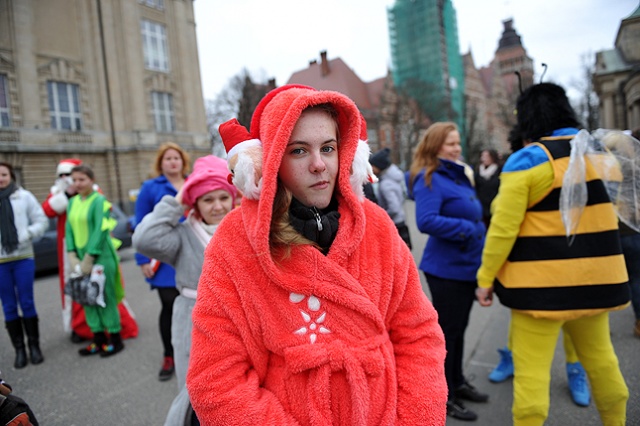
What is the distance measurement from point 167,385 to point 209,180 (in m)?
2.15

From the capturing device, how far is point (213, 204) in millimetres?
2488

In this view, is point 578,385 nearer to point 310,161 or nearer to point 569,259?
point 569,259

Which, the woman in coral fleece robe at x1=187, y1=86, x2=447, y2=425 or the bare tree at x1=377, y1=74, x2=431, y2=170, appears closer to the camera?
the woman in coral fleece robe at x1=187, y1=86, x2=447, y2=425

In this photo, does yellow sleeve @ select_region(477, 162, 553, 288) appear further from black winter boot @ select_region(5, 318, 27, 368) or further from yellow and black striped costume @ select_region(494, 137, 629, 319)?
black winter boot @ select_region(5, 318, 27, 368)

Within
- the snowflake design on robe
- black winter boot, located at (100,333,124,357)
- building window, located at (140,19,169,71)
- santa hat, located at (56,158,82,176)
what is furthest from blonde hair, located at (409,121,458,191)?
building window, located at (140,19,169,71)

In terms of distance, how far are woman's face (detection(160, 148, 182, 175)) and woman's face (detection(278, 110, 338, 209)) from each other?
270 centimetres

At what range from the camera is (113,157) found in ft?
72.0

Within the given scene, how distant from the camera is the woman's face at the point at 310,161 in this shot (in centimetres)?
131

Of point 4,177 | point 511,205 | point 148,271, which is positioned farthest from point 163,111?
point 511,205

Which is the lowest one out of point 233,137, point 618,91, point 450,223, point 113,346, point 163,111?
point 113,346

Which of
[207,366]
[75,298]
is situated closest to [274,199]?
[207,366]

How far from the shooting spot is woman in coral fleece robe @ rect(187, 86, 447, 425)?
1.24 meters

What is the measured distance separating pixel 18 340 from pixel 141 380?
154 cm

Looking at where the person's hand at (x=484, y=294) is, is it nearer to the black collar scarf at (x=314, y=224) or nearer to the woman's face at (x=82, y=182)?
the black collar scarf at (x=314, y=224)
